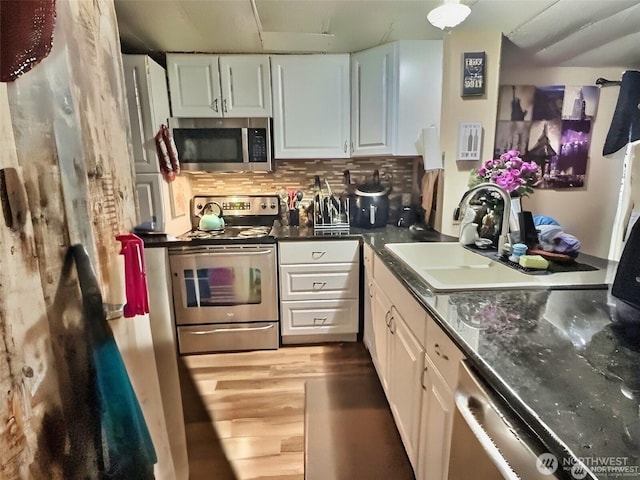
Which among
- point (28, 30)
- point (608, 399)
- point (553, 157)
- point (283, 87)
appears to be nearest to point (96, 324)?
point (28, 30)

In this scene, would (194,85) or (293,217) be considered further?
(293,217)

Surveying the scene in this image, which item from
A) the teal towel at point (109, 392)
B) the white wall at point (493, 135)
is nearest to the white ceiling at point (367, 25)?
the white wall at point (493, 135)

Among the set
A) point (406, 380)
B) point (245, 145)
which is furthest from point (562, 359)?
point (245, 145)

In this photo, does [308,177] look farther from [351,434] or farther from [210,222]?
[351,434]

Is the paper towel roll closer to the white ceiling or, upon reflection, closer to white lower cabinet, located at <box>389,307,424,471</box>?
the white ceiling

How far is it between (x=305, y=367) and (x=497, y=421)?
5.67 ft

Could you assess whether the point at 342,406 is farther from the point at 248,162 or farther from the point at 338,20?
the point at 338,20

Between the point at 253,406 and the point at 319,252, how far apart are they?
103cm

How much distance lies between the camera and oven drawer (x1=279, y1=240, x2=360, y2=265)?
239cm

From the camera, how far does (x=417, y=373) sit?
127 cm

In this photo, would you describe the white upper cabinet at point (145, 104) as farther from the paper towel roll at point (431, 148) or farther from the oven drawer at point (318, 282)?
the paper towel roll at point (431, 148)

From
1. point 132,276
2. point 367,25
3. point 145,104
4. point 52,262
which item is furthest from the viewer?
point 145,104

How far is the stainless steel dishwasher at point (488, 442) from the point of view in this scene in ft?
2.04

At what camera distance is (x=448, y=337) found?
0.97m
